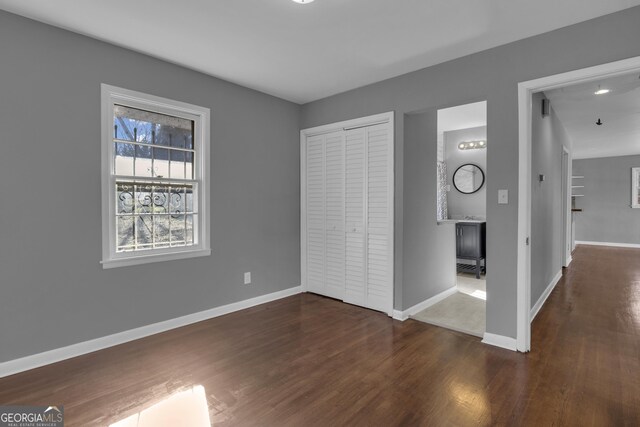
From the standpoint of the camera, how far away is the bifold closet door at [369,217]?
3.56 meters

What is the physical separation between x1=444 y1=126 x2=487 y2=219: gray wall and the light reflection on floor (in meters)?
5.35

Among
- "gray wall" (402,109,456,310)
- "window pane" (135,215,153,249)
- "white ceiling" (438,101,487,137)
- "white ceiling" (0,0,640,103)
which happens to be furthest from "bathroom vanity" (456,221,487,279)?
"window pane" (135,215,153,249)

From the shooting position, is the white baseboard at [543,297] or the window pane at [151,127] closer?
the window pane at [151,127]

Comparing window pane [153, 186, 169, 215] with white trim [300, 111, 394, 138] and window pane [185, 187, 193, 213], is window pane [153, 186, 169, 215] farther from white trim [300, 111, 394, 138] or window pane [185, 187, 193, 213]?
white trim [300, 111, 394, 138]

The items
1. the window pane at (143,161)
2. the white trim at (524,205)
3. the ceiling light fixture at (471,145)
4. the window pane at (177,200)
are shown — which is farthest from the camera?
the ceiling light fixture at (471,145)

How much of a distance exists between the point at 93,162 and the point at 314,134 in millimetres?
2488

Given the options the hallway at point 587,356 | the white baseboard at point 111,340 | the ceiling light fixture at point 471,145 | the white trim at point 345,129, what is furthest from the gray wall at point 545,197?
the white baseboard at point 111,340

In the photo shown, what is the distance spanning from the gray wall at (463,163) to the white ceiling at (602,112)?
1.25 metres

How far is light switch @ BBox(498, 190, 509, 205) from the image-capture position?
107 inches

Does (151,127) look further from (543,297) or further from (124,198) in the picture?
(543,297)

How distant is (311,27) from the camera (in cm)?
249

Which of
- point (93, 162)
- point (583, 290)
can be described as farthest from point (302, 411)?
point (583, 290)

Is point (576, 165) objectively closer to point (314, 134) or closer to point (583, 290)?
point (583, 290)

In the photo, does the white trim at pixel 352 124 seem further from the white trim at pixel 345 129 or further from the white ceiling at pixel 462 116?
the white ceiling at pixel 462 116
